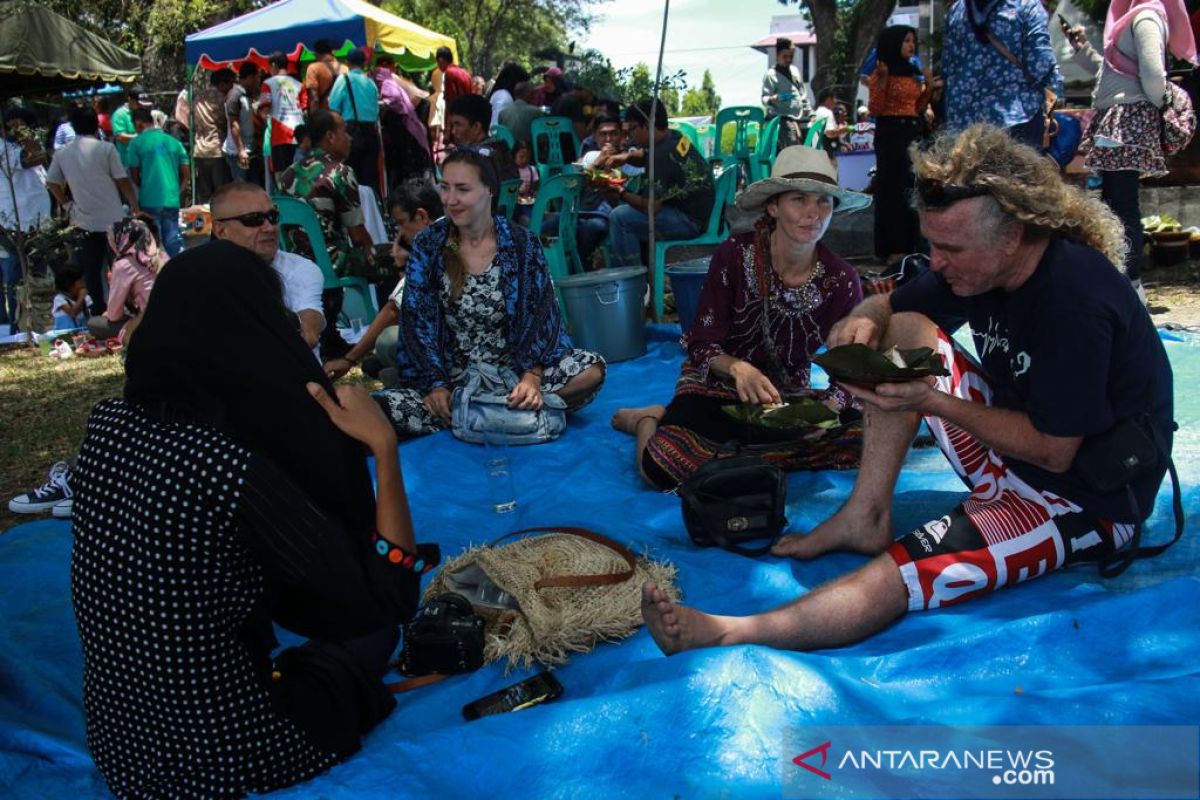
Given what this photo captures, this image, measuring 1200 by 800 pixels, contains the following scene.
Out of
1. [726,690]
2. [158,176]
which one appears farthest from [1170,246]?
[158,176]

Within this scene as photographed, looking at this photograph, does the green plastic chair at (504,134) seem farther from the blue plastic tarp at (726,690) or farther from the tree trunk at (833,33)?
the tree trunk at (833,33)

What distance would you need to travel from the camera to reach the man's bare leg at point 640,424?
393cm

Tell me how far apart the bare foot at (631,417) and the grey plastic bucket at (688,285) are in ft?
4.10

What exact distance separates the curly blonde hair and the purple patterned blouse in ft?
4.17

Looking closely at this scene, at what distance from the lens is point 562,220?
6891mm

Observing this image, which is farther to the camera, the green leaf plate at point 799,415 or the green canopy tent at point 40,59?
the green canopy tent at point 40,59

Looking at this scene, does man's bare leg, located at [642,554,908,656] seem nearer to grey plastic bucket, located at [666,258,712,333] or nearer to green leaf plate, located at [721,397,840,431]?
green leaf plate, located at [721,397,840,431]

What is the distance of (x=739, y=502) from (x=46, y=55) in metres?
8.66

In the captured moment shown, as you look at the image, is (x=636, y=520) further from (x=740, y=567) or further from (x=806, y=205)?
(x=806, y=205)

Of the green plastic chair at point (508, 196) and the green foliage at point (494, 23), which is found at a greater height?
the green foliage at point (494, 23)

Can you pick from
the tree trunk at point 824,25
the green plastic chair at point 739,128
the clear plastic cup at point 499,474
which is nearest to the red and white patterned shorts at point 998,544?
the clear plastic cup at point 499,474

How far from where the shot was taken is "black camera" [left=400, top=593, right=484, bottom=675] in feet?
8.05

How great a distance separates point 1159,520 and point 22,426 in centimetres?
596

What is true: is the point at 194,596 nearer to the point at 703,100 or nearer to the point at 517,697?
the point at 517,697
